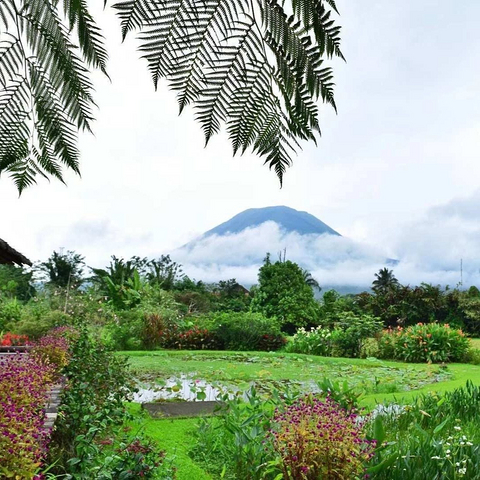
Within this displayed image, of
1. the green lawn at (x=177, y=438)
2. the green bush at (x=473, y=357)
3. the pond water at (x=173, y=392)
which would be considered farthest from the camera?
the green bush at (x=473, y=357)

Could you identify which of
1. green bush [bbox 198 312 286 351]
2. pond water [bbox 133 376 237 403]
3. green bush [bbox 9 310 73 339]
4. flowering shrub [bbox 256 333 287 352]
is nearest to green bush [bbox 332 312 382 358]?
flowering shrub [bbox 256 333 287 352]

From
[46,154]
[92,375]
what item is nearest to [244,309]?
[92,375]

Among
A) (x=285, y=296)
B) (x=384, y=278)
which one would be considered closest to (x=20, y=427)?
(x=285, y=296)

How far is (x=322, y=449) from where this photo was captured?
10.6 ft

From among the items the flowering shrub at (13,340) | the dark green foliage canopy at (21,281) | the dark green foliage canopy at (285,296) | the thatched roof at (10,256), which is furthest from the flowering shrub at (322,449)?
the dark green foliage canopy at (21,281)

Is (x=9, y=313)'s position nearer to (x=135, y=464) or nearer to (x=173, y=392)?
(x=173, y=392)

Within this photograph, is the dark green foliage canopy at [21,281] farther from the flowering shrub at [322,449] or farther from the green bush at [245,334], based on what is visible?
the flowering shrub at [322,449]

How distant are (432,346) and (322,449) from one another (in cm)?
1015

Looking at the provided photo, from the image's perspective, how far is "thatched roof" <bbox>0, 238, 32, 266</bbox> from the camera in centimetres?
539

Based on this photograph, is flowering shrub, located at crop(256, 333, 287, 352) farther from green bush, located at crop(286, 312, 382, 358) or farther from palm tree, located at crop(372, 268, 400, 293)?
palm tree, located at crop(372, 268, 400, 293)

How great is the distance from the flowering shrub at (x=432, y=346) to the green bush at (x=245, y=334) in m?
3.14

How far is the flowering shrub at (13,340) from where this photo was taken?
34.2 feet

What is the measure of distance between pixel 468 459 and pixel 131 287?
15.9m

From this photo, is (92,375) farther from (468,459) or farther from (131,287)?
(131,287)
